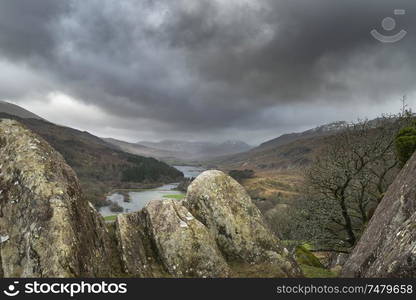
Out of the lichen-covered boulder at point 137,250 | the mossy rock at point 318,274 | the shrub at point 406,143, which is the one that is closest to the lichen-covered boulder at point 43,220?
the lichen-covered boulder at point 137,250

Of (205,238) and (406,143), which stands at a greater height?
(406,143)

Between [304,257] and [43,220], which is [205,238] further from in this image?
[304,257]

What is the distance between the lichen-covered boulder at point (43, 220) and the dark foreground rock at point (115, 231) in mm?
36

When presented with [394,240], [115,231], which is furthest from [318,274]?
[115,231]

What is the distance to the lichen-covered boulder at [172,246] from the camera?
1513cm

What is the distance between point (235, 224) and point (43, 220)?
9781mm

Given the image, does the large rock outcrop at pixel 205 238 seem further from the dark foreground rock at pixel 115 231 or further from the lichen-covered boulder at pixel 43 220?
the lichen-covered boulder at pixel 43 220

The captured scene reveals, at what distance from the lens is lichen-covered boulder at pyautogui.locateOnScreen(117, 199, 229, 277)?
15133mm

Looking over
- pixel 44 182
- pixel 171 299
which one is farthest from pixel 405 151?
pixel 44 182

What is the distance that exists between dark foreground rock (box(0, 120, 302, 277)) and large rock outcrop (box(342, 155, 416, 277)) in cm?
385

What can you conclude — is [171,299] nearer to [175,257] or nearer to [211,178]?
[175,257]

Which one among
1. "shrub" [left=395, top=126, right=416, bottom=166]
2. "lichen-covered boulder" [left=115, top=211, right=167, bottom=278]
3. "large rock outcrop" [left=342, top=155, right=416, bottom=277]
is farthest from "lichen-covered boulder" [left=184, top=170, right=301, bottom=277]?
"shrub" [left=395, top=126, right=416, bottom=166]

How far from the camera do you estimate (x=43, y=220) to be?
1212cm

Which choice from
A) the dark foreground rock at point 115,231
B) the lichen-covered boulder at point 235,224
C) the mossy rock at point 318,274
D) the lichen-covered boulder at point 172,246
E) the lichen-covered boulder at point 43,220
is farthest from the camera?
the mossy rock at point 318,274
